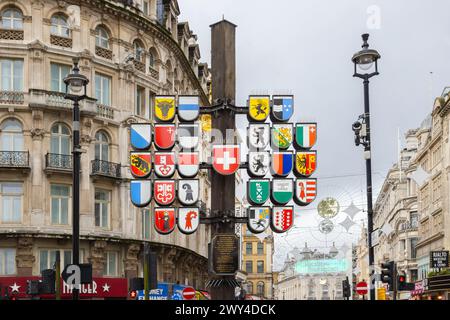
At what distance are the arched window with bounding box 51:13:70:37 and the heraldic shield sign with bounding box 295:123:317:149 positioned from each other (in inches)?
1185

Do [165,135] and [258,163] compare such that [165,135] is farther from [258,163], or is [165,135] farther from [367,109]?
[367,109]

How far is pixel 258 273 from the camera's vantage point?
455 ft

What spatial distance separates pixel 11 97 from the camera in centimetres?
4250

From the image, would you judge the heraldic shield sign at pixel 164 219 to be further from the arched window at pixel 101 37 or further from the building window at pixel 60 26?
the arched window at pixel 101 37

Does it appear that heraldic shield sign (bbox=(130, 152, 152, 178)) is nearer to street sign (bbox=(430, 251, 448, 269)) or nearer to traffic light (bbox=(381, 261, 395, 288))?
traffic light (bbox=(381, 261, 395, 288))

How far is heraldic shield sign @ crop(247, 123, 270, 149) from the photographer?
53.8ft

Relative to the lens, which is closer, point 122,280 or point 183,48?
point 122,280

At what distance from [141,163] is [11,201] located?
27305mm

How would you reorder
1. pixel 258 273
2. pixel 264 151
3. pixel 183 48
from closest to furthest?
1. pixel 264 151
2. pixel 183 48
3. pixel 258 273

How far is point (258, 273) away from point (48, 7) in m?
100.0

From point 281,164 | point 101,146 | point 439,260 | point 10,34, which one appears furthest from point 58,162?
point 439,260

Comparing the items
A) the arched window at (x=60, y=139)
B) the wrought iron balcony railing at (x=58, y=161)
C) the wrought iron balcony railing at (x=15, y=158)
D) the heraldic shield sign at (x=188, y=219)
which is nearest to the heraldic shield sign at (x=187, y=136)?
the heraldic shield sign at (x=188, y=219)
